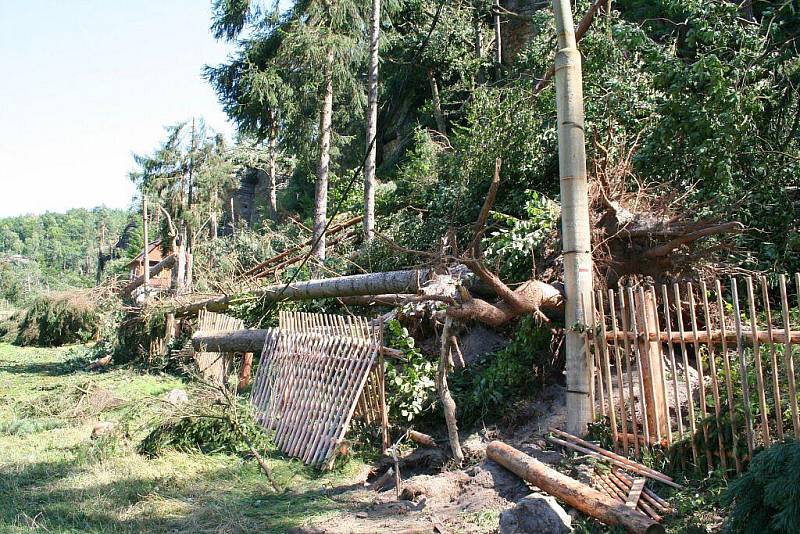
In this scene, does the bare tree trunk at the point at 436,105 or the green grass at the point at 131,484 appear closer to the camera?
the green grass at the point at 131,484

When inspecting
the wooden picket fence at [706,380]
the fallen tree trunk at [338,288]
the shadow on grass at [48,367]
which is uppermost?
the fallen tree trunk at [338,288]

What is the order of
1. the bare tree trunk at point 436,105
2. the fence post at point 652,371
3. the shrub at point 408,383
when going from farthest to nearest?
the bare tree trunk at point 436,105
the shrub at point 408,383
the fence post at point 652,371

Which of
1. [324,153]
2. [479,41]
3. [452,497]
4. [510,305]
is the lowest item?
[452,497]

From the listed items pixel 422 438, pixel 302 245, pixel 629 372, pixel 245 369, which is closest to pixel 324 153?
pixel 302 245

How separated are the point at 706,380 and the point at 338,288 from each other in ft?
18.8

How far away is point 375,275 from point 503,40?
15669 mm

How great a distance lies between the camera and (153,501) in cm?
581

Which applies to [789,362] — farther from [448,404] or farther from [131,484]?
[131,484]

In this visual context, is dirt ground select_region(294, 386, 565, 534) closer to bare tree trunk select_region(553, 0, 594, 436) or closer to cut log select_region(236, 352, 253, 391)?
bare tree trunk select_region(553, 0, 594, 436)

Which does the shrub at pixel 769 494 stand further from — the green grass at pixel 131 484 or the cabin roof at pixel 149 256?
the cabin roof at pixel 149 256

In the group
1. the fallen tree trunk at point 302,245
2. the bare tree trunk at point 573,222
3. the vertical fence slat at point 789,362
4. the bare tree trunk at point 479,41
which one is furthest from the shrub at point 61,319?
the vertical fence slat at point 789,362

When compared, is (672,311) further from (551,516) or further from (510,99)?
(510,99)

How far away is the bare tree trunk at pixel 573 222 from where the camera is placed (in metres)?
6.14

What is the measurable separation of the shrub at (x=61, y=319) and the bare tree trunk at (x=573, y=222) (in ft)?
63.9
